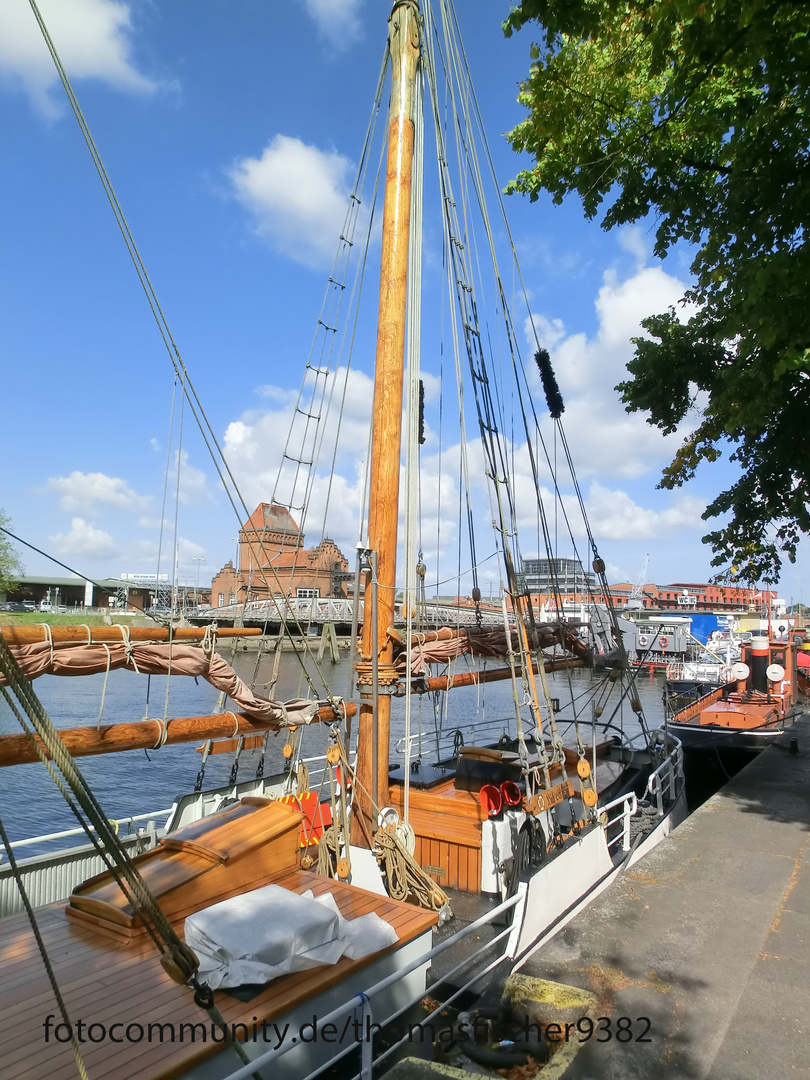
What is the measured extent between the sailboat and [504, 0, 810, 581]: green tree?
2332 mm

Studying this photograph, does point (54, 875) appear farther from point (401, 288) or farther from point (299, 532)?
point (401, 288)

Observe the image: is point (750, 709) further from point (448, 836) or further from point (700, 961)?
point (700, 961)

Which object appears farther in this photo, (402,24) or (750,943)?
(402,24)

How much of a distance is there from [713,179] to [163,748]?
69.7 feet

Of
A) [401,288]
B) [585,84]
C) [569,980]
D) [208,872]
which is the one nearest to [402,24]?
[585,84]

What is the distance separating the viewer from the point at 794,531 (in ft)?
43.4

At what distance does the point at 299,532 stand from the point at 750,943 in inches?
318

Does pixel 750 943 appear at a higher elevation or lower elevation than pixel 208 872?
lower

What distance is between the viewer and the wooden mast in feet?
26.5

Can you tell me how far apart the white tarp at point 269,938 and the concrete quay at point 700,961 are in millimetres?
1359

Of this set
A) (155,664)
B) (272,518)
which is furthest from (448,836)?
(272,518)

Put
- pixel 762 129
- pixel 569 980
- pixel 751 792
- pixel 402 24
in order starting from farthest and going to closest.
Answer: pixel 751 792 → pixel 402 24 → pixel 762 129 → pixel 569 980

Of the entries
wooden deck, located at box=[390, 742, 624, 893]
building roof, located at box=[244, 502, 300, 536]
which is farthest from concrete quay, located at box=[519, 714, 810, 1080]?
building roof, located at box=[244, 502, 300, 536]

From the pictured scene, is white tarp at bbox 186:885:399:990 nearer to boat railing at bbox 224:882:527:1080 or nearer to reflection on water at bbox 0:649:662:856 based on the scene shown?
boat railing at bbox 224:882:527:1080
